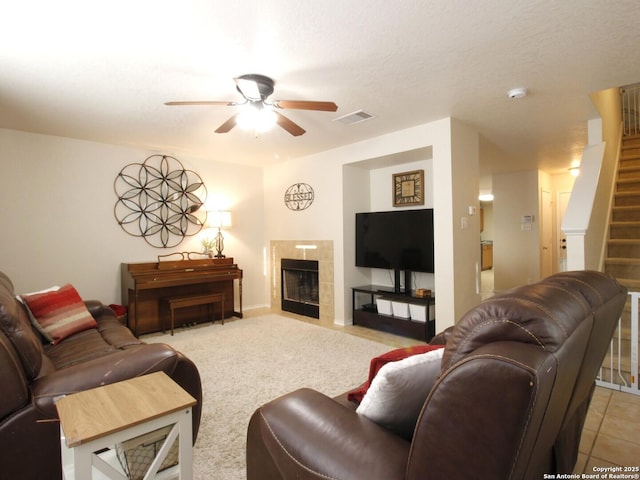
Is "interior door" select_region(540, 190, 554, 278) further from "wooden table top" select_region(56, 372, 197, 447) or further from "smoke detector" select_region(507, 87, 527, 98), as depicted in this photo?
"wooden table top" select_region(56, 372, 197, 447)

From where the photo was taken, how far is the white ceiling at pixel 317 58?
187cm

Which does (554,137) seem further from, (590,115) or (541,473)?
(541,473)

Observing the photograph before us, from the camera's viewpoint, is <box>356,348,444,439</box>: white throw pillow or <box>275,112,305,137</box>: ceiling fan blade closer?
<box>356,348,444,439</box>: white throw pillow

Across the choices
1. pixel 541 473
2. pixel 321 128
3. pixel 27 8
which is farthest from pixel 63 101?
pixel 541 473

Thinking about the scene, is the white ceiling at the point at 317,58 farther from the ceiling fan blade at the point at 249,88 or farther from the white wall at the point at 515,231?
the white wall at the point at 515,231

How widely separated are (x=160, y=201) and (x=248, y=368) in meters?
2.83

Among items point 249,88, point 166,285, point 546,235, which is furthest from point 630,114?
point 166,285

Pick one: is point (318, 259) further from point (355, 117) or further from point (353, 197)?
point (355, 117)

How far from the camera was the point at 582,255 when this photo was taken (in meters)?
2.87

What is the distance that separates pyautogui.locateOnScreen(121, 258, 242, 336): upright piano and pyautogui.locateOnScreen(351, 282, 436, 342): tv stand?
5.77 ft

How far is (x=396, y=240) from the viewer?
4418mm

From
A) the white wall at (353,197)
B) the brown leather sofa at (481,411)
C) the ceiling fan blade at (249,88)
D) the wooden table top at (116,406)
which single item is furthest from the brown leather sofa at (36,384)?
the white wall at (353,197)

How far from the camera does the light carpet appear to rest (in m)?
2.00

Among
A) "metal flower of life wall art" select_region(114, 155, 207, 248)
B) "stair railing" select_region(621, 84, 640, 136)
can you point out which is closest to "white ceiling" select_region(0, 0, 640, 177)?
"metal flower of life wall art" select_region(114, 155, 207, 248)
